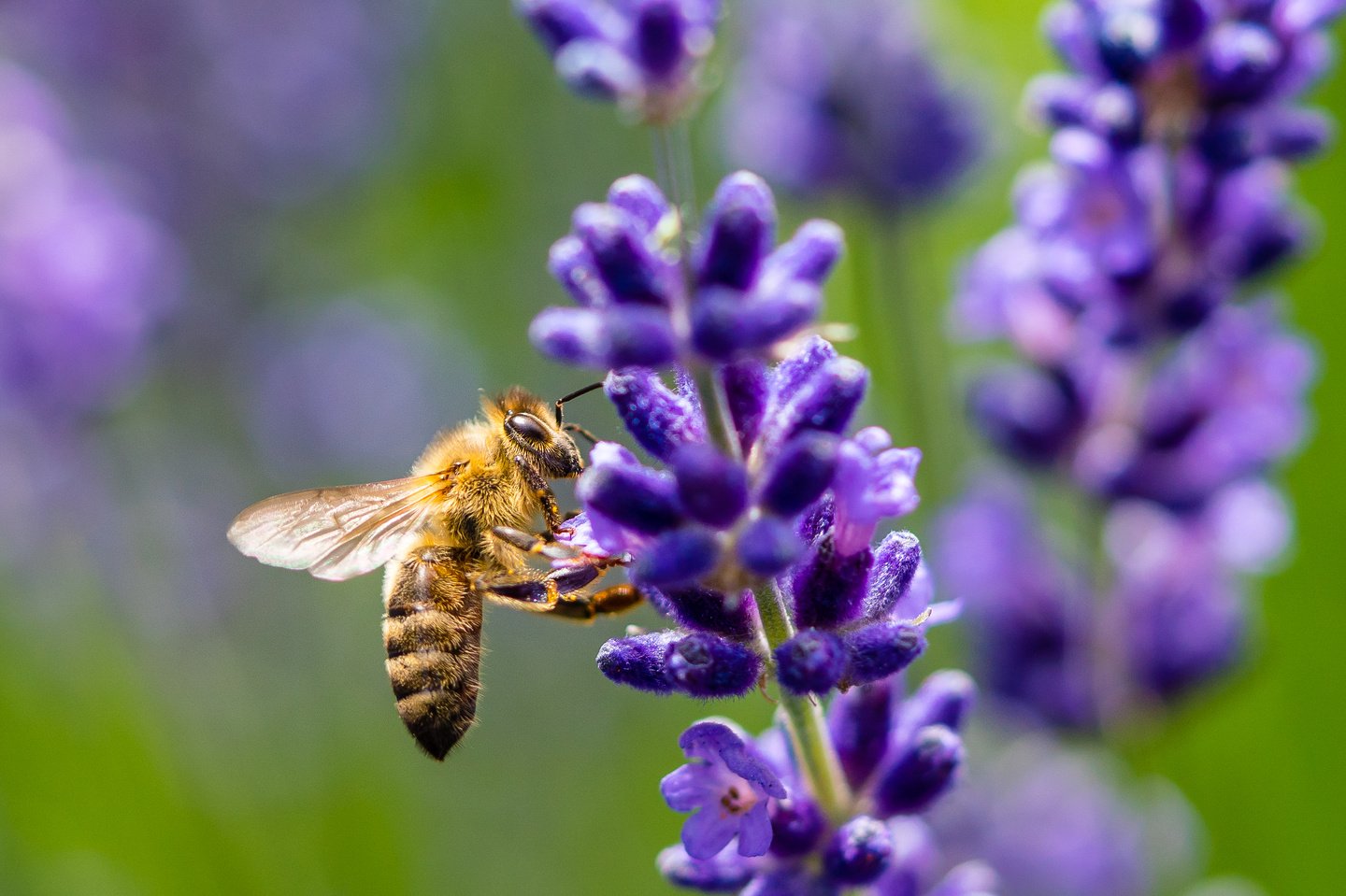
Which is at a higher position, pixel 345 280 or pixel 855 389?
pixel 345 280

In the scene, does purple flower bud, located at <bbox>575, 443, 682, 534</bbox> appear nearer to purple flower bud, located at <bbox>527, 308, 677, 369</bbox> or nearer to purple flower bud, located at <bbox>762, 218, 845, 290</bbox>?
purple flower bud, located at <bbox>527, 308, 677, 369</bbox>

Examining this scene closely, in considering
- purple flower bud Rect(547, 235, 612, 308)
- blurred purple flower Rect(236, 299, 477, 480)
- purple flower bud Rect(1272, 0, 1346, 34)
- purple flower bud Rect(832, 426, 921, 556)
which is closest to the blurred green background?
blurred purple flower Rect(236, 299, 477, 480)

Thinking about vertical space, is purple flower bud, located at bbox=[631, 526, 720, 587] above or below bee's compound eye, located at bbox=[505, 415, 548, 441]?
below

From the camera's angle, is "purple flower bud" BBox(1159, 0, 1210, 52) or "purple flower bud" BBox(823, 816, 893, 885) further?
"purple flower bud" BBox(1159, 0, 1210, 52)

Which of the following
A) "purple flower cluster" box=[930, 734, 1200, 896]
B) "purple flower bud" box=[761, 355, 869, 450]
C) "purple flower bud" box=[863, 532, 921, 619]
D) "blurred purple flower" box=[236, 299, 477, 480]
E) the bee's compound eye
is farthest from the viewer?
"blurred purple flower" box=[236, 299, 477, 480]

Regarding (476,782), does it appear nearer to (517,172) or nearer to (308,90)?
(517,172)

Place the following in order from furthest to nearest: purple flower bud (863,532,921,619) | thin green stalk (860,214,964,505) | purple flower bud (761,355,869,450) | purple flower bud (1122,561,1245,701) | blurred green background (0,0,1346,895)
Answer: blurred green background (0,0,1346,895), thin green stalk (860,214,964,505), purple flower bud (1122,561,1245,701), purple flower bud (863,532,921,619), purple flower bud (761,355,869,450)

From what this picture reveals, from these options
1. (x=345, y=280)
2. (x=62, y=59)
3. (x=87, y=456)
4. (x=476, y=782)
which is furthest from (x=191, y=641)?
(x=62, y=59)
